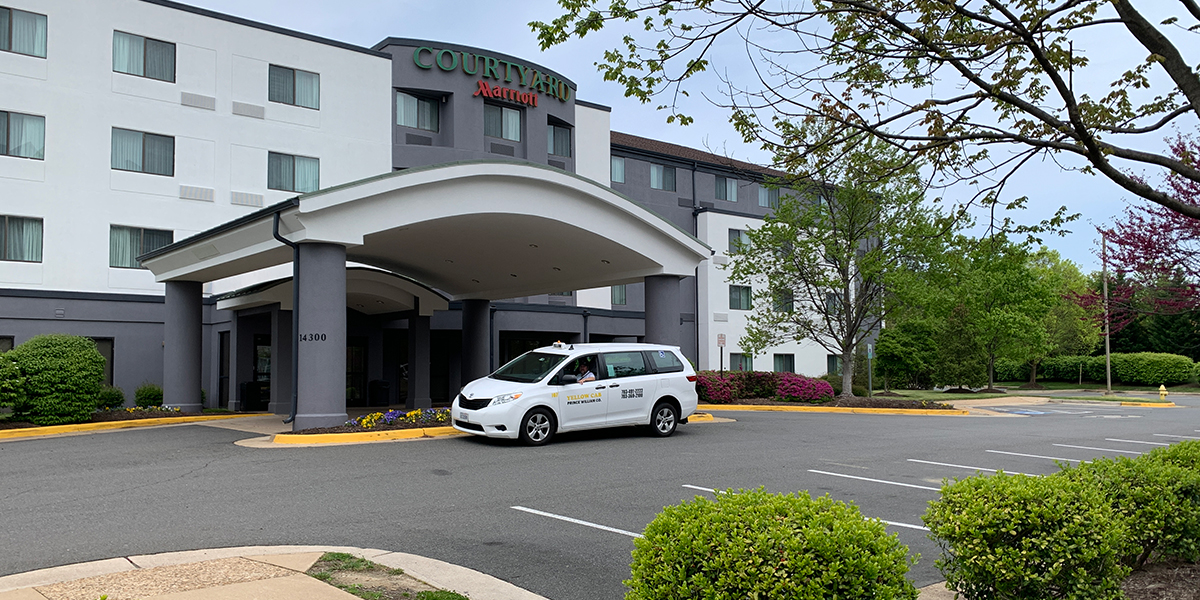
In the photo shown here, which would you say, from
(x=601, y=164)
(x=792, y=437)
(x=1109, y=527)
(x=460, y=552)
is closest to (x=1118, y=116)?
(x=1109, y=527)

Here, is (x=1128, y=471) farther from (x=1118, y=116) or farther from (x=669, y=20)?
(x=669, y=20)

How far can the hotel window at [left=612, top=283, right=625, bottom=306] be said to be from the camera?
38325 mm

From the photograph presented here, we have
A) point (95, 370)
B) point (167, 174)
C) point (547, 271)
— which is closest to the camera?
point (95, 370)

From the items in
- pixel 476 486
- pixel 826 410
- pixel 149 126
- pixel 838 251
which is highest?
pixel 149 126

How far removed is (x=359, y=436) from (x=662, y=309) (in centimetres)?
827

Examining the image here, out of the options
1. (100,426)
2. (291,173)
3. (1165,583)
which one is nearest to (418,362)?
(291,173)

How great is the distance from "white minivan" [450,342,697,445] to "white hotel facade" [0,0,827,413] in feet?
16.7

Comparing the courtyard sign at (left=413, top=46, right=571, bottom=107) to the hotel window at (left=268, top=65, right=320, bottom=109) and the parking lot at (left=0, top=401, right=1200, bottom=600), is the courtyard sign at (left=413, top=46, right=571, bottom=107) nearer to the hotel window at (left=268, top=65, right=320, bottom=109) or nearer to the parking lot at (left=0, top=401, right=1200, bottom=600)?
the hotel window at (left=268, top=65, right=320, bottom=109)

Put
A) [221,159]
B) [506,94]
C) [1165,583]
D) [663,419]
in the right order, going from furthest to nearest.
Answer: [506,94] < [221,159] < [663,419] < [1165,583]

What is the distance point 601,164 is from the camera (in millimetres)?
37062

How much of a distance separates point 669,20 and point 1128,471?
181 inches

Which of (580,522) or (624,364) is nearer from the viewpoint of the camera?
(580,522)

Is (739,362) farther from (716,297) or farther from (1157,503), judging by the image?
(1157,503)

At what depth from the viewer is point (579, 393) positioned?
15.2m
